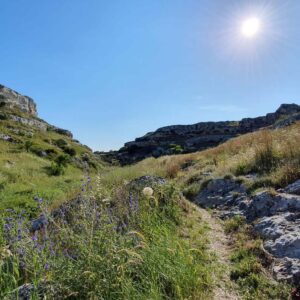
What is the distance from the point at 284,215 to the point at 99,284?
13.2 feet

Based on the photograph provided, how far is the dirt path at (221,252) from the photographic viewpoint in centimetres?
415

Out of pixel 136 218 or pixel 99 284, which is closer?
pixel 99 284

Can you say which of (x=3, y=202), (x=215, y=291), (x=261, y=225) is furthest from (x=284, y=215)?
(x=3, y=202)

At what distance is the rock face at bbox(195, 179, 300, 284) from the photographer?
4.68m

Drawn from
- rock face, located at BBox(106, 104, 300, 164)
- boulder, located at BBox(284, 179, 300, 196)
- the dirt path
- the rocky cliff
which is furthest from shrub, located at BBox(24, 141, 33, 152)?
boulder, located at BBox(284, 179, 300, 196)

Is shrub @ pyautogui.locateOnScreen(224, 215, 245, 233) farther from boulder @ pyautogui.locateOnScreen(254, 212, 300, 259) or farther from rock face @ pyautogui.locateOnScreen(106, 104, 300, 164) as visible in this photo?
rock face @ pyautogui.locateOnScreen(106, 104, 300, 164)

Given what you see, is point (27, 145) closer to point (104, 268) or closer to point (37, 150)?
point (37, 150)

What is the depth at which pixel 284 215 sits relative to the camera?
19.8 ft

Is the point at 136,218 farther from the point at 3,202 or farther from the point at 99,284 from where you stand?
the point at 3,202

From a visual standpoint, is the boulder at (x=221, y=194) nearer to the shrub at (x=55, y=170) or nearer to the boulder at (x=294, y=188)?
the boulder at (x=294, y=188)

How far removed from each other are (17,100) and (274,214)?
8039 cm

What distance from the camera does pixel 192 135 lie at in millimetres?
81188

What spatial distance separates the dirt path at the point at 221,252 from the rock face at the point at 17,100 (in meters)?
69.2

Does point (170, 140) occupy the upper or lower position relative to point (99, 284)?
upper
